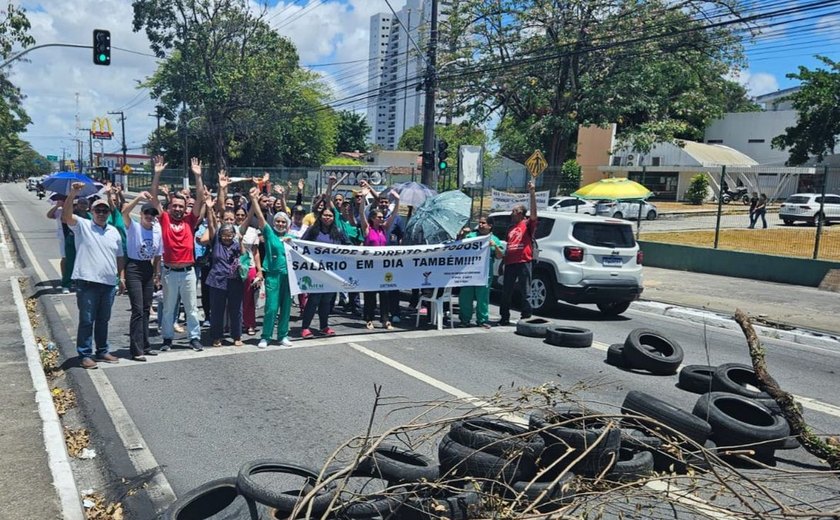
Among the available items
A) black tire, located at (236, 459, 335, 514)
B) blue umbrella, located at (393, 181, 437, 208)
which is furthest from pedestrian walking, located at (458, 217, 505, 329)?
black tire, located at (236, 459, 335, 514)

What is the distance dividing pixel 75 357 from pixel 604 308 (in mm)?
8698

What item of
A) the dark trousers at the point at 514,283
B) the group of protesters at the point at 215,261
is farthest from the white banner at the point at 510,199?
the dark trousers at the point at 514,283

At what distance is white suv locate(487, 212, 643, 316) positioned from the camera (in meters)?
11.4

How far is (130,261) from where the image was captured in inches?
310

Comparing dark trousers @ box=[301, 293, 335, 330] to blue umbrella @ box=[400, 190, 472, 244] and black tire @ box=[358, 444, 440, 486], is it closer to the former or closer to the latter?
blue umbrella @ box=[400, 190, 472, 244]

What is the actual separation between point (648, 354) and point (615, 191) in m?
7.75

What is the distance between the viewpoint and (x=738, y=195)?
24.8m

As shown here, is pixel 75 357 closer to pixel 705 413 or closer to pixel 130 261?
pixel 130 261

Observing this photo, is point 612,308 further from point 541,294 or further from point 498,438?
point 498,438

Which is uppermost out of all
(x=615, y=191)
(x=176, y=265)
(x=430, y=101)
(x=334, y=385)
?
(x=430, y=101)

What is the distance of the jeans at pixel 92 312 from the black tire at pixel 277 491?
3.96m

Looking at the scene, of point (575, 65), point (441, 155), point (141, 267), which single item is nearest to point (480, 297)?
point (141, 267)

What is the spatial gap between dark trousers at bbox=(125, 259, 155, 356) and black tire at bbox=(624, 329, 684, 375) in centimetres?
571

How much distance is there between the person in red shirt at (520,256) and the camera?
34.7 ft
